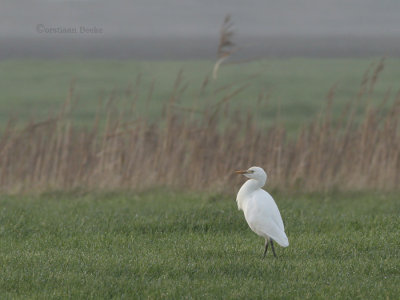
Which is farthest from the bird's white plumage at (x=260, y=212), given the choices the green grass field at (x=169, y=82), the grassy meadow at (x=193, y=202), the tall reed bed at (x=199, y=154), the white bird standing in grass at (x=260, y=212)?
the green grass field at (x=169, y=82)

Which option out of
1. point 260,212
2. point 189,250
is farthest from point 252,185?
point 189,250

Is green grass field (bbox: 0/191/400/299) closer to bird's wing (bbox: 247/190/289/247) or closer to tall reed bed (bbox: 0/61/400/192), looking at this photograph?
bird's wing (bbox: 247/190/289/247)

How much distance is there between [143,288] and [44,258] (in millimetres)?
1454

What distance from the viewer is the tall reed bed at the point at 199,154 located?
12.8m

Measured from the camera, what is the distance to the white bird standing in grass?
299 inches

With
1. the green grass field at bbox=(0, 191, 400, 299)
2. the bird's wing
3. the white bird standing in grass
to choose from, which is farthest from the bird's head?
the green grass field at bbox=(0, 191, 400, 299)

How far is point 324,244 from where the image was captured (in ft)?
27.4

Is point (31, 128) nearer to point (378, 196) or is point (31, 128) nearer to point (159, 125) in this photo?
point (159, 125)

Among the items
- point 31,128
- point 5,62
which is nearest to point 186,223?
point 31,128

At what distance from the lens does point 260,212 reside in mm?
7691

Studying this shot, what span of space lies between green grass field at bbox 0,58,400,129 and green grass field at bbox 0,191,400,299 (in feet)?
61.2

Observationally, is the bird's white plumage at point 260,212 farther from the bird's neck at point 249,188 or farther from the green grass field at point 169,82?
the green grass field at point 169,82

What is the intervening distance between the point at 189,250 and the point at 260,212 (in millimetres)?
901

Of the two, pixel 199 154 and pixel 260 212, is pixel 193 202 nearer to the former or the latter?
pixel 199 154
